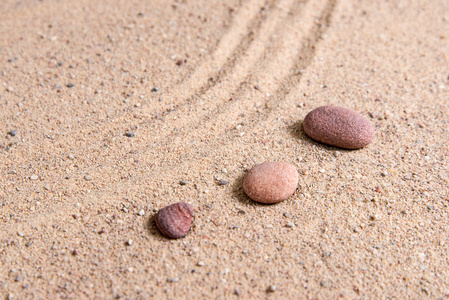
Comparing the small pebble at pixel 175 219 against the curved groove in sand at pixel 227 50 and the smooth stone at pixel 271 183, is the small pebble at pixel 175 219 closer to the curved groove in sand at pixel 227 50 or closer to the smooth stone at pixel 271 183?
the smooth stone at pixel 271 183

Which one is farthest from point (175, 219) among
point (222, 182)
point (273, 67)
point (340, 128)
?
point (273, 67)

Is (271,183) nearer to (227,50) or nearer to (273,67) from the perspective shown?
(273,67)

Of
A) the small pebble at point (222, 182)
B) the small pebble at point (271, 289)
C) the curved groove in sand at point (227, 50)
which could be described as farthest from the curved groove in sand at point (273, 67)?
the small pebble at point (271, 289)

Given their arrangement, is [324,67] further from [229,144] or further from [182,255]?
[182,255]

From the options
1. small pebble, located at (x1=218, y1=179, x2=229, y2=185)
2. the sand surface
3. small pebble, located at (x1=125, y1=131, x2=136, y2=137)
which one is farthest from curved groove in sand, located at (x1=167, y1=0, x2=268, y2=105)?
small pebble, located at (x1=218, y1=179, x2=229, y2=185)

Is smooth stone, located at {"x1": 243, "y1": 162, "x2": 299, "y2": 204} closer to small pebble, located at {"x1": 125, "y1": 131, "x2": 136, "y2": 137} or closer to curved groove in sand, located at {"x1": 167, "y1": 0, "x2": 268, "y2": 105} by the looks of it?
small pebble, located at {"x1": 125, "y1": 131, "x2": 136, "y2": 137}

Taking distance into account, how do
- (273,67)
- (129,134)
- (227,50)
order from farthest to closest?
(227,50) < (273,67) < (129,134)
